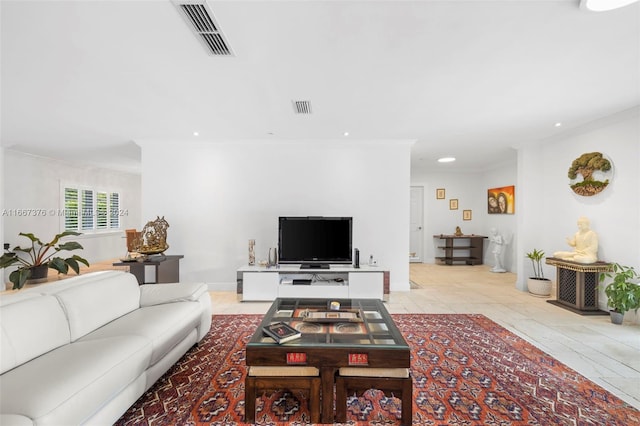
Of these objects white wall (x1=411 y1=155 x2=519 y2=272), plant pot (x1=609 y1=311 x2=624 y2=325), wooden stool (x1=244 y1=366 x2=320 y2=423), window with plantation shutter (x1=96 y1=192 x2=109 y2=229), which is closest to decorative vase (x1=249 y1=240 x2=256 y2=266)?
wooden stool (x1=244 y1=366 x2=320 y2=423)

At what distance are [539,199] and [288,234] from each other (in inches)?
168

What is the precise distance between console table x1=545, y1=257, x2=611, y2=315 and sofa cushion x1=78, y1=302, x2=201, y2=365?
4.64 metres

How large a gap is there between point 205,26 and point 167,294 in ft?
7.42

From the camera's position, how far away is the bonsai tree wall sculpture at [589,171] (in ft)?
13.2

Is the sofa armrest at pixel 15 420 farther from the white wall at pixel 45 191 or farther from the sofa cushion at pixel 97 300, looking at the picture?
the white wall at pixel 45 191

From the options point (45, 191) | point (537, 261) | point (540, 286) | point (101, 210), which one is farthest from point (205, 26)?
point (101, 210)

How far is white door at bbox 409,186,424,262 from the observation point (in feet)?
27.0

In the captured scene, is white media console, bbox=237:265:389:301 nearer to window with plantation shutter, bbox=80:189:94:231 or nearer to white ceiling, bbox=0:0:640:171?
white ceiling, bbox=0:0:640:171

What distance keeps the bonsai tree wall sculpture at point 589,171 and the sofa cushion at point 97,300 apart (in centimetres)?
557

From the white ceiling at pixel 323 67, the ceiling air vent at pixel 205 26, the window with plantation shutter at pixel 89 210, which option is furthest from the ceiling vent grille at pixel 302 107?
the window with plantation shutter at pixel 89 210

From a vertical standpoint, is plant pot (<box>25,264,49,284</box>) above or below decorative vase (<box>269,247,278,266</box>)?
below

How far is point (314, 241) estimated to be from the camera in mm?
4754

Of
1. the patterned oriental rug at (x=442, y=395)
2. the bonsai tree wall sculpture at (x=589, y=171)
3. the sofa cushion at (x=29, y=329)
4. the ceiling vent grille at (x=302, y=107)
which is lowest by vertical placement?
the patterned oriental rug at (x=442, y=395)

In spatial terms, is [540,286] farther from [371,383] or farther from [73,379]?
[73,379]
